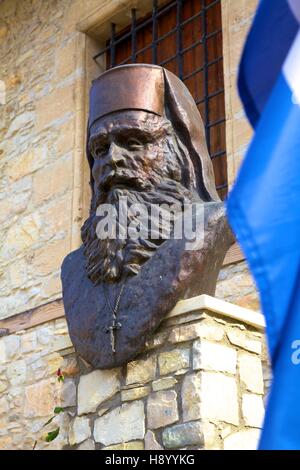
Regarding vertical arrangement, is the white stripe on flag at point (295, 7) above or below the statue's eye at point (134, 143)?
below

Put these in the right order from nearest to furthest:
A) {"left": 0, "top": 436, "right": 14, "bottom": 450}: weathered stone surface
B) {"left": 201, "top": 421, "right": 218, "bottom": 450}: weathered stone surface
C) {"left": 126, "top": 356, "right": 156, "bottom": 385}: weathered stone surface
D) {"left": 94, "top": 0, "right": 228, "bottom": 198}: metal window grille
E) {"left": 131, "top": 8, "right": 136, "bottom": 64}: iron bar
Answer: {"left": 201, "top": 421, "right": 218, "bottom": 450}: weathered stone surface < {"left": 126, "top": 356, "right": 156, "bottom": 385}: weathered stone surface < {"left": 0, "top": 436, "right": 14, "bottom": 450}: weathered stone surface < {"left": 94, "top": 0, "right": 228, "bottom": 198}: metal window grille < {"left": 131, "top": 8, "right": 136, "bottom": 64}: iron bar

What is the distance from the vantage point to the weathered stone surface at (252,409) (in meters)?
2.85

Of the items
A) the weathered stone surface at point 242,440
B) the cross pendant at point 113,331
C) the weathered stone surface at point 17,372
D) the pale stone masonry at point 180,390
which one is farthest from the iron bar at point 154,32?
the weathered stone surface at point 242,440

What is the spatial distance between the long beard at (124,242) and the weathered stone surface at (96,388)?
38 centimetres

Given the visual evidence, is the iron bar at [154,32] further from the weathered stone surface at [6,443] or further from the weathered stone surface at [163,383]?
the weathered stone surface at [163,383]

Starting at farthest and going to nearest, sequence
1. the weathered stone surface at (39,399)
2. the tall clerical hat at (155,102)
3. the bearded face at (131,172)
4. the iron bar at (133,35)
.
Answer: the iron bar at (133,35), the weathered stone surface at (39,399), the tall clerical hat at (155,102), the bearded face at (131,172)

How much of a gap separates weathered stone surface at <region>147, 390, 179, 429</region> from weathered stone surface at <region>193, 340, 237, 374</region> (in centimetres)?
16

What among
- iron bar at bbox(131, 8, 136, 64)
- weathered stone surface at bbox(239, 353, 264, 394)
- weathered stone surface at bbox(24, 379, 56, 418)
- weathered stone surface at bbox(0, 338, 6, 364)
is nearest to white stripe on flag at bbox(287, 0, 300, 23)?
weathered stone surface at bbox(239, 353, 264, 394)

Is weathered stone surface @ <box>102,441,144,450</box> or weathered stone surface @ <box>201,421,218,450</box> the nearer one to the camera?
weathered stone surface @ <box>201,421,218,450</box>

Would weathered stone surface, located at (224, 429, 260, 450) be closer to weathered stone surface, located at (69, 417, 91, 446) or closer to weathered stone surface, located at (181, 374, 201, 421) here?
weathered stone surface, located at (181, 374, 201, 421)

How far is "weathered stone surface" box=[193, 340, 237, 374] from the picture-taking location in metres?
2.71

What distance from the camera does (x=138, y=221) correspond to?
3.08 metres

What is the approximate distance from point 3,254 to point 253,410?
4.45 meters

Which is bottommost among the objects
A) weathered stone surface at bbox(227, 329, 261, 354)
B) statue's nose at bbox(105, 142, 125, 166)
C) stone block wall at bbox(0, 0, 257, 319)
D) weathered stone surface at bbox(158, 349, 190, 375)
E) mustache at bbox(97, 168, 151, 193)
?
weathered stone surface at bbox(158, 349, 190, 375)
